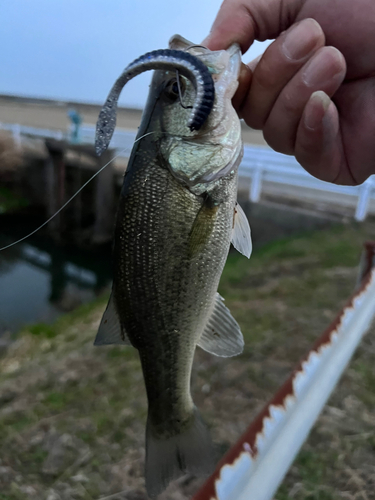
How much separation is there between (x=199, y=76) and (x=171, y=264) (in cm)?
54

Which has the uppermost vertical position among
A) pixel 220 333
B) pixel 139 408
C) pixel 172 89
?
pixel 172 89

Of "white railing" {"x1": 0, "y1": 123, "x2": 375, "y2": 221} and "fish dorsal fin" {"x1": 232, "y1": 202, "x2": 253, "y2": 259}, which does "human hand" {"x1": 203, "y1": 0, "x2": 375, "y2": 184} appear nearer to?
"fish dorsal fin" {"x1": 232, "y1": 202, "x2": 253, "y2": 259}

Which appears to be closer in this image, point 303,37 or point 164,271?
point 164,271

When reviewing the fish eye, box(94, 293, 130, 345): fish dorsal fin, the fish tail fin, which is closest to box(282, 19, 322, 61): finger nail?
the fish eye

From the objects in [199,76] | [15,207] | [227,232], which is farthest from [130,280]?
[15,207]

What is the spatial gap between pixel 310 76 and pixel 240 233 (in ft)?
2.02

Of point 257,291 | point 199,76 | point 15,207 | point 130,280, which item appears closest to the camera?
point 199,76

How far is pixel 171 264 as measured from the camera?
1171 millimetres

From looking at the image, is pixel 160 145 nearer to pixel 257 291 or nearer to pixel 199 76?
pixel 199 76

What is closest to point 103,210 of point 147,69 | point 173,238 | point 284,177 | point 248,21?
point 284,177

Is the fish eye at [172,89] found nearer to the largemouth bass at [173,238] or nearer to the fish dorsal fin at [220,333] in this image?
the largemouth bass at [173,238]

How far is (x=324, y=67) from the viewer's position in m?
1.30

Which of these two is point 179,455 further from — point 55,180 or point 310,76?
point 55,180

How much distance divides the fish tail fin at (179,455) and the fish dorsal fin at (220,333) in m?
0.28
